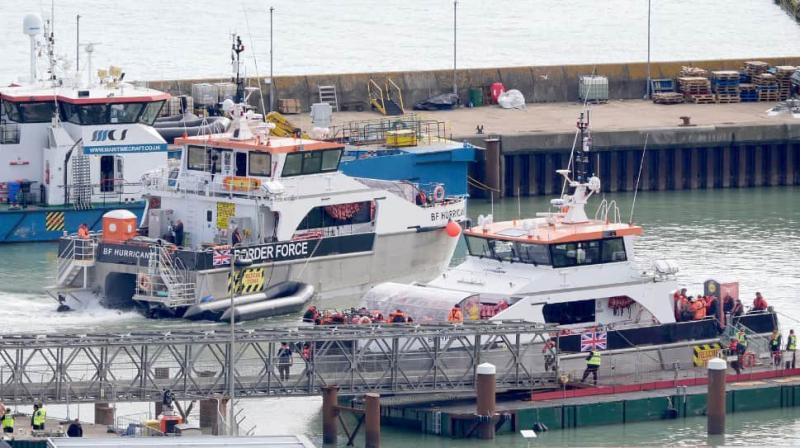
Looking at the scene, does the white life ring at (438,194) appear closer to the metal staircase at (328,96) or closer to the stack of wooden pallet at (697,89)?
the metal staircase at (328,96)

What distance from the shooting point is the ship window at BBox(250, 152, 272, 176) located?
175 feet

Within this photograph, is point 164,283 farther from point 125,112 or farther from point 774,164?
point 774,164

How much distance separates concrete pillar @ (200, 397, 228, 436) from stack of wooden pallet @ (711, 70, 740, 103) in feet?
141

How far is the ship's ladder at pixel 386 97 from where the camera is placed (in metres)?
75.2

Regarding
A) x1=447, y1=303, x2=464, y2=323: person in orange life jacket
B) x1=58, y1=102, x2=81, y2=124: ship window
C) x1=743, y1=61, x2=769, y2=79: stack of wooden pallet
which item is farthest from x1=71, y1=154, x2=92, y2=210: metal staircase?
x1=743, y1=61, x2=769, y2=79: stack of wooden pallet

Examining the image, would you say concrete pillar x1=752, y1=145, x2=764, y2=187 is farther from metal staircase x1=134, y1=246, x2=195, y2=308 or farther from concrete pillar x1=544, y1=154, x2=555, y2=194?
metal staircase x1=134, y1=246, x2=195, y2=308

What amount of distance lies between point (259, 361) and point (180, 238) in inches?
437

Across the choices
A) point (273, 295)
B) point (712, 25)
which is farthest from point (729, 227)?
point (712, 25)

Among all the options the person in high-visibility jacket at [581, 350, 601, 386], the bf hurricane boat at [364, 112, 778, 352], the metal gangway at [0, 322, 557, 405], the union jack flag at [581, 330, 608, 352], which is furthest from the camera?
the bf hurricane boat at [364, 112, 778, 352]

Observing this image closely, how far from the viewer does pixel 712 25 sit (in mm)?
123688

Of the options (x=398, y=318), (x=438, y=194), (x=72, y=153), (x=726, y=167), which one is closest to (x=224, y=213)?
(x=438, y=194)

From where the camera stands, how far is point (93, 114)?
201ft

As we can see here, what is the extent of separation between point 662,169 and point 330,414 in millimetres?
34574

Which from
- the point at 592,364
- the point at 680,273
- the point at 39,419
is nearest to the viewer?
the point at 39,419
